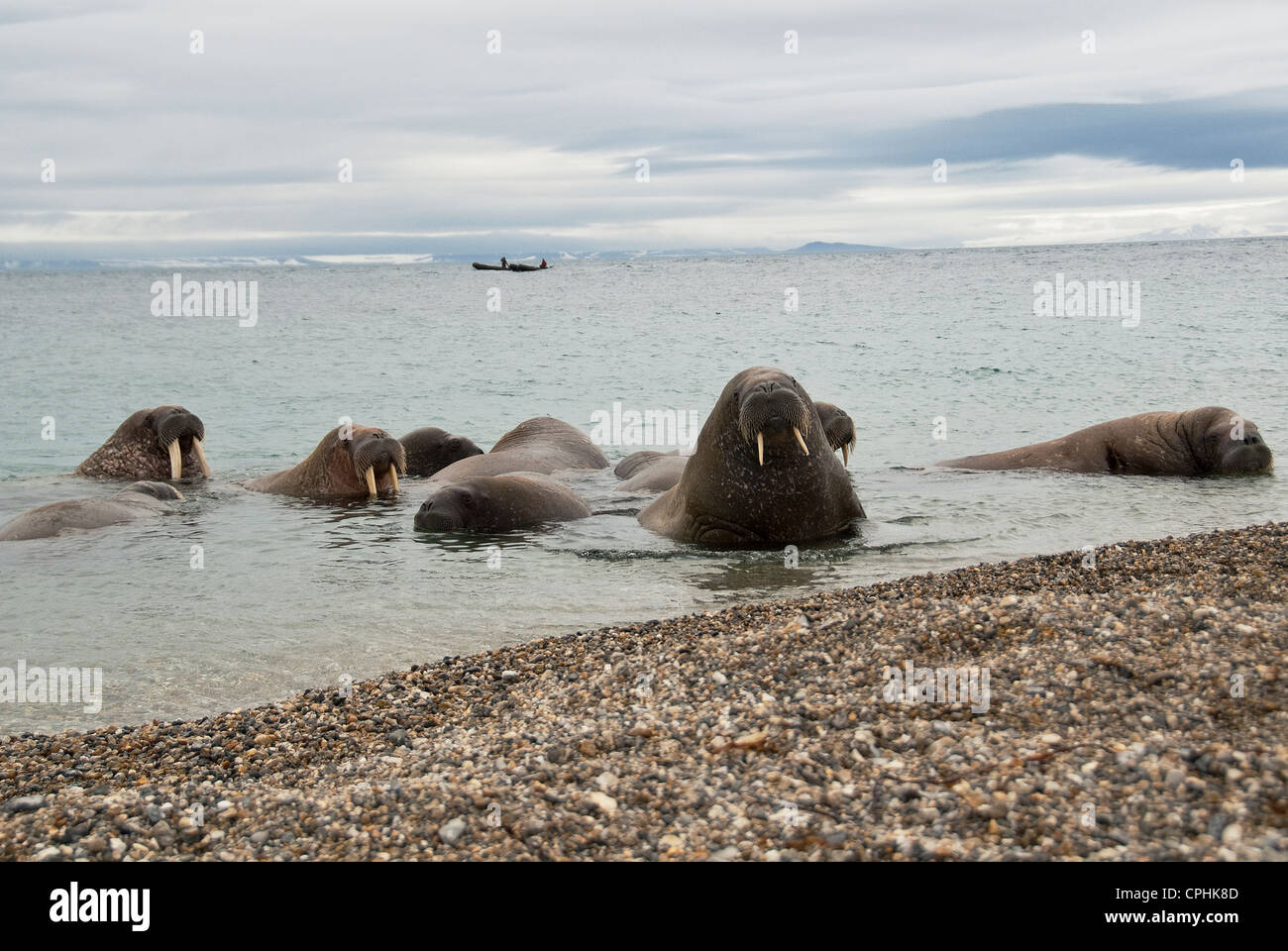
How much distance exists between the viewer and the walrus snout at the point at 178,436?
1387 centimetres

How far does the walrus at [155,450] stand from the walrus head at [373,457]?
7.27ft

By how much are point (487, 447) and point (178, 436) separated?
601 centimetres

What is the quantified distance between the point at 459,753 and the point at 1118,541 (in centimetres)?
630

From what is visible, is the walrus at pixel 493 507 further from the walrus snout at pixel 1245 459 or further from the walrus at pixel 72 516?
the walrus snout at pixel 1245 459

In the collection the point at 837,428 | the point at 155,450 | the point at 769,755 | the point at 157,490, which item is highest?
the point at 837,428

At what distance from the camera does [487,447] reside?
19219mm

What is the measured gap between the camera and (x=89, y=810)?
13.4 feet

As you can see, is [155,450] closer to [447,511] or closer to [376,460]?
[376,460]

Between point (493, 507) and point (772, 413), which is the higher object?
point (772, 413)

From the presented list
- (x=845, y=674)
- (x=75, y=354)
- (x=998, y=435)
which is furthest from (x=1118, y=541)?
(x=75, y=354)

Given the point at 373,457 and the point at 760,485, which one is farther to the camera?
the point at 373,457

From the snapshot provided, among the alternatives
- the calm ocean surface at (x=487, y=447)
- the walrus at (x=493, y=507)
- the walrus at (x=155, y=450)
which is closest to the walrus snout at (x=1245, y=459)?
the calm ocean surface at (x=487, y=447)

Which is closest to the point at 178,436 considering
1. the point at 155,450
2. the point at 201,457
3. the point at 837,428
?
the point at 201,457

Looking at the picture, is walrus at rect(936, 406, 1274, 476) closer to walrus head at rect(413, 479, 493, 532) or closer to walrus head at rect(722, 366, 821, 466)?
walrus head at rect(722, 366, 821, 466)
